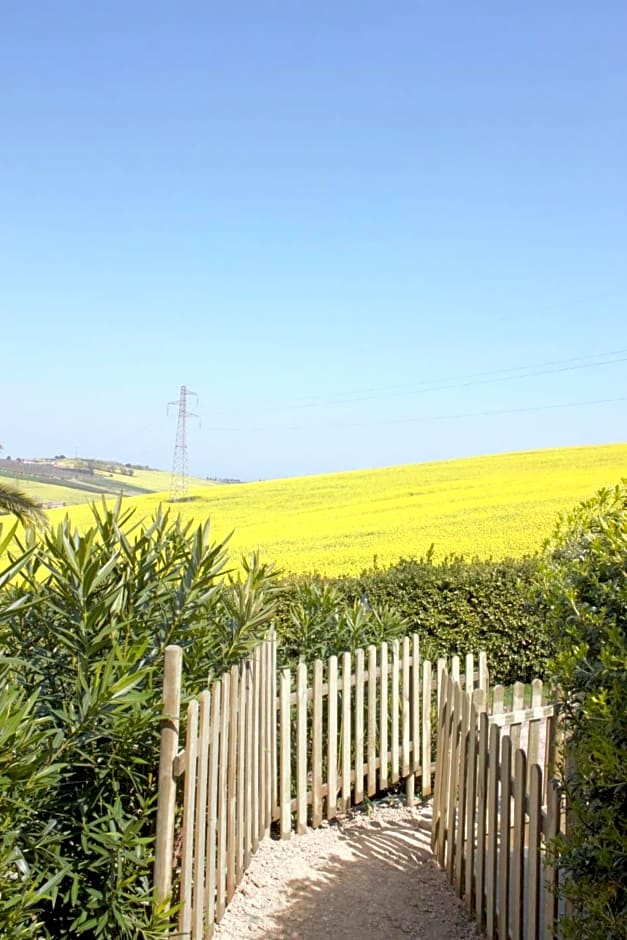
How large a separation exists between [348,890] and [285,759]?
933 millimetres

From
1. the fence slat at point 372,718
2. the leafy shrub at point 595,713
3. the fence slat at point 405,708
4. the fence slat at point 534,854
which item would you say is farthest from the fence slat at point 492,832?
the fence slat at point 405,708

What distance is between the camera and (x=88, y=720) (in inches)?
129

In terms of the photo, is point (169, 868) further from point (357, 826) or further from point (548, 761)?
point (357, 826)

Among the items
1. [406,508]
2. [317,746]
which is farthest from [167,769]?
[406,508]

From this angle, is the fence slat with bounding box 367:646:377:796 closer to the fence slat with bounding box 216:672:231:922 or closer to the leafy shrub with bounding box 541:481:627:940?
the fence slat with bounding box 216:672:231:922

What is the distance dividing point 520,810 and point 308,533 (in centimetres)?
1682

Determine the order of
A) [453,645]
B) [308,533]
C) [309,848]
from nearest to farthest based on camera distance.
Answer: [309,848] < [453,645] < [308,533]

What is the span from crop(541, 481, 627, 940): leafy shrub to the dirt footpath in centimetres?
158

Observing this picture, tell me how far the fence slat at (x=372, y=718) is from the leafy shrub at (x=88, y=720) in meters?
2.08

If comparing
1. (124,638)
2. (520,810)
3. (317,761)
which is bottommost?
(317,761)

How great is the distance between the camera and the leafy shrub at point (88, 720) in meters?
3.01

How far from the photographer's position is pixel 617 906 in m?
2.79

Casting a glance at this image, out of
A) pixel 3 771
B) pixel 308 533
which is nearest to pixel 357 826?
pixel 3 771

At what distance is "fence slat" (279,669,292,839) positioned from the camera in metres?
5.43
